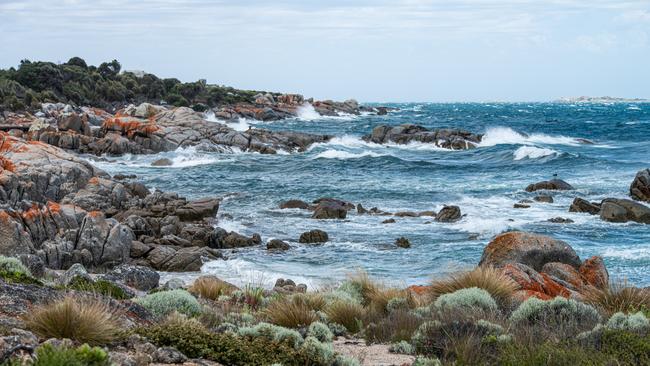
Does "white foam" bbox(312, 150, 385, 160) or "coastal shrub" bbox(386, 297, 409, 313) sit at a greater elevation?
"coastal shrub" bbox(386, 297, 409, 313)

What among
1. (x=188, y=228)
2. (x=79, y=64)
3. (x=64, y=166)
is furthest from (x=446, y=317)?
(x=79, y=64)

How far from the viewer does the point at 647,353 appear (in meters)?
6.97

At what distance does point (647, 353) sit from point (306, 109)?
344 feet

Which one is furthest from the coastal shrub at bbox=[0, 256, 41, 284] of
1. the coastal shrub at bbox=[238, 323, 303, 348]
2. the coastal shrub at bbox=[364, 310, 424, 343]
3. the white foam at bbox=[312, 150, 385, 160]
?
the white foam at bbox=[312, 150, 385, 160]

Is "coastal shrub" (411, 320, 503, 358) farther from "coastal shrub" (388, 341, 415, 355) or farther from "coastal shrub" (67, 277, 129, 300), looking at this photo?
"coastal shrub" (67, 277, 129, 300)

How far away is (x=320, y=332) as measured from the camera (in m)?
8.59

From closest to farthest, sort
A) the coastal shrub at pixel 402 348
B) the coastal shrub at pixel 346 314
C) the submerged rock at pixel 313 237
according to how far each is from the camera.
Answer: the coastal shrub at pixel 402 348
the coastal shrub at pixel 346 314
the submerged rock at pixel 313 237

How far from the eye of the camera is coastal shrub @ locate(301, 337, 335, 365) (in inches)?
275

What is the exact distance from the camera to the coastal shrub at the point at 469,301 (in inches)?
375

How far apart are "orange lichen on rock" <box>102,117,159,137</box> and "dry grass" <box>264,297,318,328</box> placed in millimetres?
42313

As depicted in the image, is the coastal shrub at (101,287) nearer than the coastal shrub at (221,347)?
No

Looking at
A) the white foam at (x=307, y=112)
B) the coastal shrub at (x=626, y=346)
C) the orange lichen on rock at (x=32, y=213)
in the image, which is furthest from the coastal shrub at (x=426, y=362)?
the white foam at (x=307, y=112)

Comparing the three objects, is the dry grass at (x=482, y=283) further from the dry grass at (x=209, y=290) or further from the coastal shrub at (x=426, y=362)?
the coastal shrub at (x=426, y=362)

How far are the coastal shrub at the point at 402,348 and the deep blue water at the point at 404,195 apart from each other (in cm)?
648
